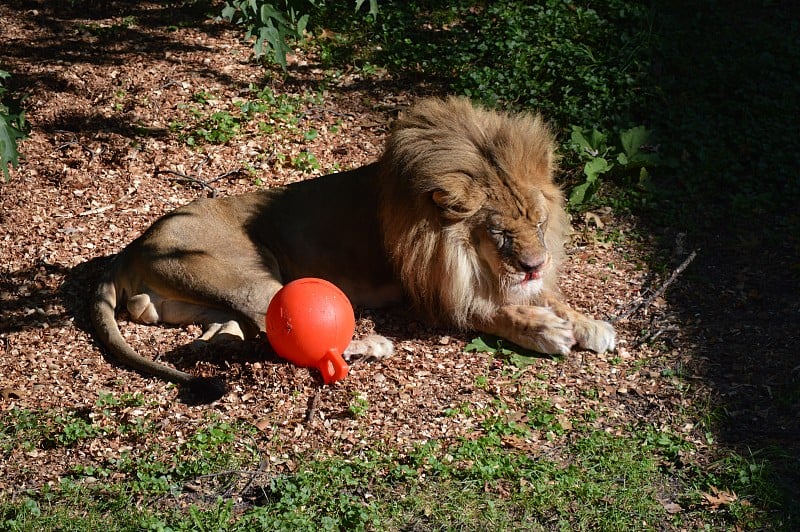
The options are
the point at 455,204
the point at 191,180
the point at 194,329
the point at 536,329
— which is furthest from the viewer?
the point at 191,180

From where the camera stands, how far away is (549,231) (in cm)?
515

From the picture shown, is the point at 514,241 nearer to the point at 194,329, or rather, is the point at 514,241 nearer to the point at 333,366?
the point at 333,366

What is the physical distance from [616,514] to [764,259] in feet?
8.94

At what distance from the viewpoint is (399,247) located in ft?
16.6

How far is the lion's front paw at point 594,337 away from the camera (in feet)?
16.4

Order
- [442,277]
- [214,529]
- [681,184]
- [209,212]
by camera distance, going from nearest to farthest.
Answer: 1. [214,529]
2. [442,277]
3. [209,212]
4. [681,184]

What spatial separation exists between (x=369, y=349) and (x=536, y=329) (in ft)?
2.84

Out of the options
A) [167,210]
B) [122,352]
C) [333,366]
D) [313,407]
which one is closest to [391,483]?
[313,407]

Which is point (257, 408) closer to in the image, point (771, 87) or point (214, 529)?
point (214, 529)

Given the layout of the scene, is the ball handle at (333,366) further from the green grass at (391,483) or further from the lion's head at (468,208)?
the lion's head at (468,208)

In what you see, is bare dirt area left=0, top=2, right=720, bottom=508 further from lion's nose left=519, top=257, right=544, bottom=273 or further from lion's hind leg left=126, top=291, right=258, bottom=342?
lion's nose left=519, top=257, right=544, bottom=273

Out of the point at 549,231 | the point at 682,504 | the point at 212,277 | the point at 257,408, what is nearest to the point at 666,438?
the point at 682,504

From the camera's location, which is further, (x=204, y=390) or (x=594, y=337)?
(x=594, y=337)

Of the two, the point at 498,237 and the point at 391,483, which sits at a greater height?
the point at 498,237
